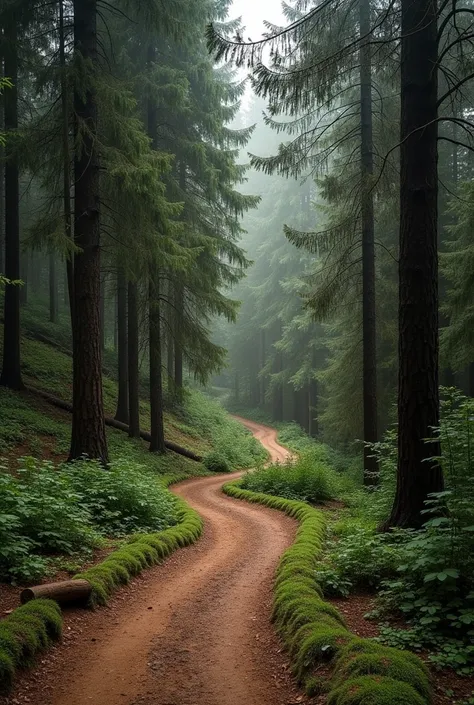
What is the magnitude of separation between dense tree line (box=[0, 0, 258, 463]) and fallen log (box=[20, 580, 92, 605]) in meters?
4.64

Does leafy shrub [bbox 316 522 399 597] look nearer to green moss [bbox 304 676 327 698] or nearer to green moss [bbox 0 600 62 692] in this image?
green moss [bbox 304 676 327 698]

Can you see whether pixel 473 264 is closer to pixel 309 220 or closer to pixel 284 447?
pixel 284 447

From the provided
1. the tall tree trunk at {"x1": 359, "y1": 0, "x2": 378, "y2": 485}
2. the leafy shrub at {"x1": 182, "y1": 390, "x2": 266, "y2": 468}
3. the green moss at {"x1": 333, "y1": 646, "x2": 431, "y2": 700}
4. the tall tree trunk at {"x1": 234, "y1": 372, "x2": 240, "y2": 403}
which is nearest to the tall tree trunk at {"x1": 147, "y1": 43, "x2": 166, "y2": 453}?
the leafy shrub at {"x1": 182, "y1": 390, "x2": 266, "y2": 468}

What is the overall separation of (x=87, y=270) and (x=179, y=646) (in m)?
7.93

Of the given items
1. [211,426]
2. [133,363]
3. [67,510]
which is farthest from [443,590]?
[211,426]

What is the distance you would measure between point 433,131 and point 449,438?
418 centimetres

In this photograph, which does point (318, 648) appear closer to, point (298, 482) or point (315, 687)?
point (315, 687)

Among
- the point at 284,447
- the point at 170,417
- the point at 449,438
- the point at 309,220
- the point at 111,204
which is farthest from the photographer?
the point at 309,220

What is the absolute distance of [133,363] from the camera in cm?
1703

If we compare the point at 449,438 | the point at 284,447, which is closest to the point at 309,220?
the point at 284,447

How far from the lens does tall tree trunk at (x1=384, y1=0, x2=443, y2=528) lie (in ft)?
21.1

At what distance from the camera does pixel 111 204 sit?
42.8 ft

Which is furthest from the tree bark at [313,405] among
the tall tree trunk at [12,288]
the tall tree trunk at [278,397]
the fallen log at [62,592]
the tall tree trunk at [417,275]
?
the fallen log at [62,592]

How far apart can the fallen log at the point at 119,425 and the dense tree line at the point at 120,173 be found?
2.11ft
